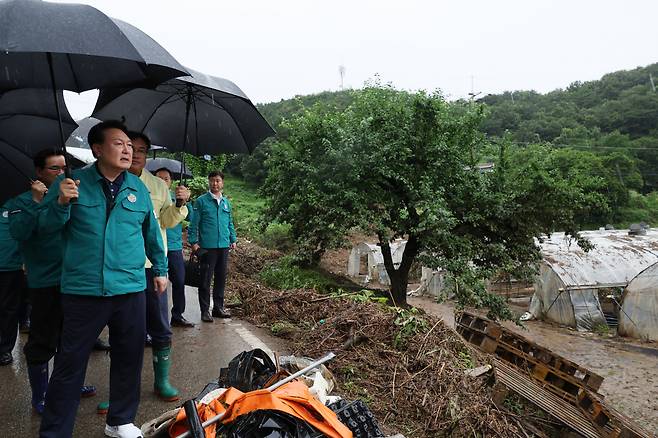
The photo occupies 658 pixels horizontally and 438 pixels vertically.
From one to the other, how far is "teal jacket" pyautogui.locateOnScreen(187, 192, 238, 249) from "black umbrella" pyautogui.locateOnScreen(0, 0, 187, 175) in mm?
2821

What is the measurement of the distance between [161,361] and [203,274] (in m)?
2.33

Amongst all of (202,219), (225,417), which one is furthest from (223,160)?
(225,417)

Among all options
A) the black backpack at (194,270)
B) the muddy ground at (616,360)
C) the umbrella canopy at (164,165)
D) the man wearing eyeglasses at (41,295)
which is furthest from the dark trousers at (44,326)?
the muddy ground at (616,360)

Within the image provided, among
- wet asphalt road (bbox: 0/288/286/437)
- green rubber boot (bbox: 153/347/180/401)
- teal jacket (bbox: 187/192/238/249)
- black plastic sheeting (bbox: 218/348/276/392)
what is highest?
teal jacket (bbox: 187/192/238/249)

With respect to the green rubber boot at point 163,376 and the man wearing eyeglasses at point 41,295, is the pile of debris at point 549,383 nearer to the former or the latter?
the green rubber boot at point 163,376

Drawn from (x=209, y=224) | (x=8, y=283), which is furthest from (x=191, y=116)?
(x=8, y=283)

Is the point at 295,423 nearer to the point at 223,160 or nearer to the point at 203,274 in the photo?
the point at 203,274

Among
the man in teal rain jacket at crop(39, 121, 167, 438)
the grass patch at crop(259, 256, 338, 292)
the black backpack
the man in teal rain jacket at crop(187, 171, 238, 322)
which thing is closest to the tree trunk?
the grass patch at crop(259, 256, 338, 292)

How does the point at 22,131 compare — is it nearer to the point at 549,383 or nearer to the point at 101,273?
the point at 101,273

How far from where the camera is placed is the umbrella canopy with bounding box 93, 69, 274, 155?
14.2 feet

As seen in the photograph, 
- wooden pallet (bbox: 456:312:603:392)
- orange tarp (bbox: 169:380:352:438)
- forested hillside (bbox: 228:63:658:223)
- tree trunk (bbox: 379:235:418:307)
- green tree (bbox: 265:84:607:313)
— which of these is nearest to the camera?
orange tarp (bbox: 169:380:352:438)

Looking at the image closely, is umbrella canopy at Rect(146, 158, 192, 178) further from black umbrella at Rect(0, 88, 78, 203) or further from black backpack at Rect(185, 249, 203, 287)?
black umbrella at Rect(0, 88, 78, 203)

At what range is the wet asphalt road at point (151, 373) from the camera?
321cm

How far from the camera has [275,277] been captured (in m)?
9.54
